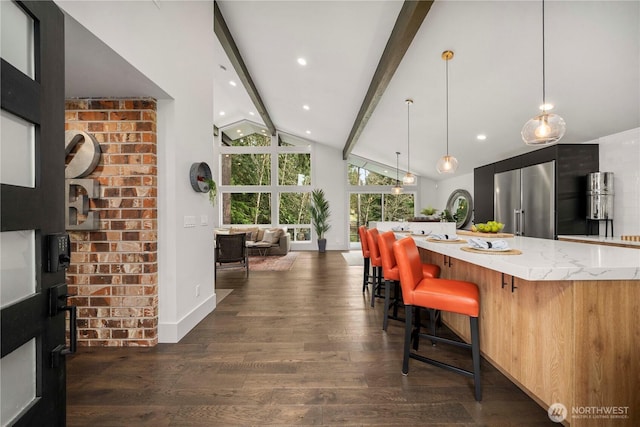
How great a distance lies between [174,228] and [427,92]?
12.5 ft

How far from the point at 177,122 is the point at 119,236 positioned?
1.12m

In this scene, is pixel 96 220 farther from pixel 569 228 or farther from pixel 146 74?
pixel 569 228

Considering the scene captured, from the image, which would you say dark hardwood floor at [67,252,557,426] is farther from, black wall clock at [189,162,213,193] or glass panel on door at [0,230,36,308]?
black wall clock at [189,162,213,193]

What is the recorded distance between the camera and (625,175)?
344 centimetres

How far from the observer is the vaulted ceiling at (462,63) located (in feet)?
8.22

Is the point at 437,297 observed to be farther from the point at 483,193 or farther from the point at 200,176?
the point at 483,193

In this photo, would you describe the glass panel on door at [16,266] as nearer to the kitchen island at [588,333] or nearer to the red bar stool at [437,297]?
the red bar stool at [437,297]

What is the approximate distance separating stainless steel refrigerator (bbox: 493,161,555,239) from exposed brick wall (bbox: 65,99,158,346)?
16.6 feet

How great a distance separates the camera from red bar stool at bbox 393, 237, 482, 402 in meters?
1.66

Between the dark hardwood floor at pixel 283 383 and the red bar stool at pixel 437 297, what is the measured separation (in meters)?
0.17

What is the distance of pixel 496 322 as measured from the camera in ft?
6.23

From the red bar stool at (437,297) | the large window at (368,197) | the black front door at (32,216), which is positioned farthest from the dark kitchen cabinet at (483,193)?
the black front door at (32,216)

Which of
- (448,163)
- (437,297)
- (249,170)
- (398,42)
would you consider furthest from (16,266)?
(249,170)

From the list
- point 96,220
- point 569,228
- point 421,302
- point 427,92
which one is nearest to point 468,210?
point 569,228
